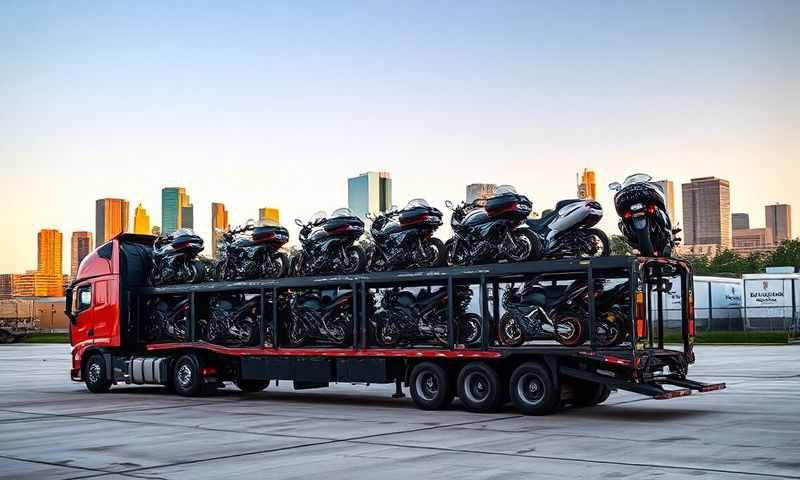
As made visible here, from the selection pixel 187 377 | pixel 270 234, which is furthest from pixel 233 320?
pixel 270 234

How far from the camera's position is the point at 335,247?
2134 cm

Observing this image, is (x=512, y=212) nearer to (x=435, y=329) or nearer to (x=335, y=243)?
(x=435, y=329)

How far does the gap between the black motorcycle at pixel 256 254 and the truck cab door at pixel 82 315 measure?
4.39 meters

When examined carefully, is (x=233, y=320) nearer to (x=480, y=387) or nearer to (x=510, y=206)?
(x=480, y=387)

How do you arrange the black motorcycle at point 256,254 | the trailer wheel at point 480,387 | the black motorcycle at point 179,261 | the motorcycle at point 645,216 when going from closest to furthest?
the motorcycle at point 645,216 → the trailer wheel at point 480,387 → the black motorcycle at point 256,254 → the black motorcycle at point 179,261

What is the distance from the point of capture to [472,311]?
18.5 m

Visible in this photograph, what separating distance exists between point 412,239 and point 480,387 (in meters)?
3.43

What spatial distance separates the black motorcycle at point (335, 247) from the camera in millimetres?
21016

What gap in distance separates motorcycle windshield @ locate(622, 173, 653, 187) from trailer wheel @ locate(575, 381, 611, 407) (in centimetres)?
356

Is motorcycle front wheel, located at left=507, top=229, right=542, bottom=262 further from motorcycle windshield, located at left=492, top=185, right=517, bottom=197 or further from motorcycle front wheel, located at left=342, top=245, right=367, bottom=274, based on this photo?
motorcycle front wheel, located at left=342, top=245, right=367, bottom=274

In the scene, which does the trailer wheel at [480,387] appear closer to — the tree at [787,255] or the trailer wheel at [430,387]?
the trailer wheel at [430,387]

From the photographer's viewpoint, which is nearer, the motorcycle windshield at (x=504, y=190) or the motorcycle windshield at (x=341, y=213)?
the motorcycle windshield at (x=504, y=190)

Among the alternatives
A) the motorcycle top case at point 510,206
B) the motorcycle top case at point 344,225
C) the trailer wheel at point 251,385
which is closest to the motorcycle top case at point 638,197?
the motorcycle top case at point 510,206

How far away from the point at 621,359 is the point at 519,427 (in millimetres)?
1978
